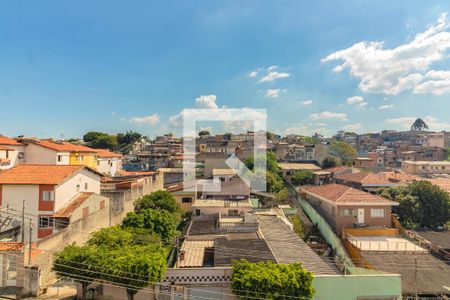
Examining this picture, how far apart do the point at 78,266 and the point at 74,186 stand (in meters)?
8.28

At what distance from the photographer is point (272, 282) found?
32.2 feet

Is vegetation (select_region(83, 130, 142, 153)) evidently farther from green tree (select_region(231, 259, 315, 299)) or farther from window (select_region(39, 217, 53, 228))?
green tree (select_region(231, 259, 315, 299))

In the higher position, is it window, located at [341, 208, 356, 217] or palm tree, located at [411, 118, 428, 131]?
palm tree, located at [411, 118, 428, 131]

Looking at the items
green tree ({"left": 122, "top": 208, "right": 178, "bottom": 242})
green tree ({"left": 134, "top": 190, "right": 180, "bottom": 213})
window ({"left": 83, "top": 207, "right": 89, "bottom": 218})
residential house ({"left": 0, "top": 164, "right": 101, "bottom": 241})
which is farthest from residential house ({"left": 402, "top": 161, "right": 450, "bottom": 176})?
residential house ({"left": 0, "top": 164, "right": 101, "bottom": 241})

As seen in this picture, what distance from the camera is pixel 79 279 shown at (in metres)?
10.8

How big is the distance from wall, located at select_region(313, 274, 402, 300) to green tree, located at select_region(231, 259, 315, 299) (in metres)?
0.91

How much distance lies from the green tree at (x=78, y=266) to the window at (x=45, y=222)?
224 inches

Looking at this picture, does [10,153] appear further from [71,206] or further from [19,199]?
[71,206]

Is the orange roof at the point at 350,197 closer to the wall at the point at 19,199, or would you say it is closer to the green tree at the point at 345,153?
the wall at the point at 19,199

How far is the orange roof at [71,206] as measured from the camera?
51.6ft

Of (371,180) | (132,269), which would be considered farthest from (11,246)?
(371,180)

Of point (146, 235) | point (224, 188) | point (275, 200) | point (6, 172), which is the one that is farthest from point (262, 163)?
point (6, 172)

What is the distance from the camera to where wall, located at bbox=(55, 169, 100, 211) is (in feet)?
53.3

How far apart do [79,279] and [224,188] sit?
46.3 ft
